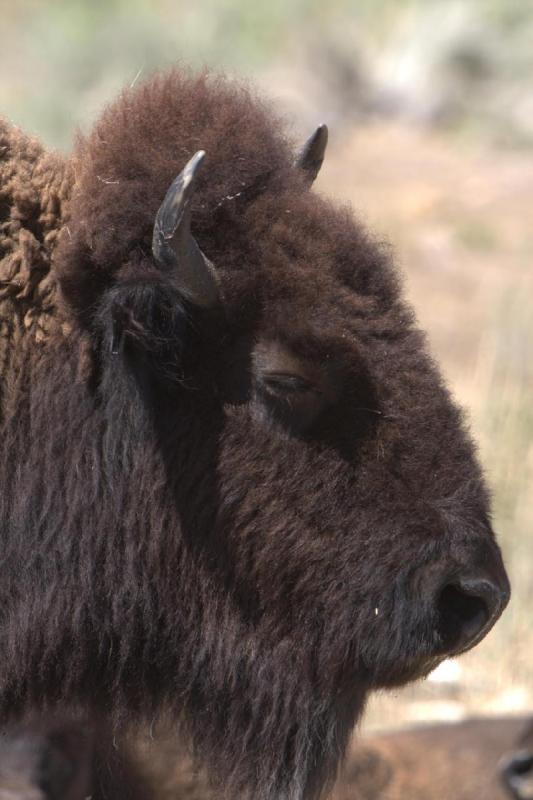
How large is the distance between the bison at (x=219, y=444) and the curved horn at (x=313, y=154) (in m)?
0.19

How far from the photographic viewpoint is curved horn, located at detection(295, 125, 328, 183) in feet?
11.6

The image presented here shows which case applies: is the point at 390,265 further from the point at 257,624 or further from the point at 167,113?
the point at 257,624

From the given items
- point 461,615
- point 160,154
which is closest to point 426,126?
point 160,154

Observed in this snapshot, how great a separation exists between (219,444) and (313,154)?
36.4 inches

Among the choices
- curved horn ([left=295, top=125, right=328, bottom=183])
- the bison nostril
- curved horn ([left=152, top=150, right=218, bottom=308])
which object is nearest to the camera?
curved horn ([left=152, top=150, right=218, bottom=308])

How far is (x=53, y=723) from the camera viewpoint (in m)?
3.59

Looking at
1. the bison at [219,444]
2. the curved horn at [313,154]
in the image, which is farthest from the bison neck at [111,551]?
the curved horn at [313,154]

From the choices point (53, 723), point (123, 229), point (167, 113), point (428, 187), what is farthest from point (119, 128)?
point (428, 187)

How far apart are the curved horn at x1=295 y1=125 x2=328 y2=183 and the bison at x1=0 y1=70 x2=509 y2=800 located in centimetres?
19

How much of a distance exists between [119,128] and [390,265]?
75 centimetres

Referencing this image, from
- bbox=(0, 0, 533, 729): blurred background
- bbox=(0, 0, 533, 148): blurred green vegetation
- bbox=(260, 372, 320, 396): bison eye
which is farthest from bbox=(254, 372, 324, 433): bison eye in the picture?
bbox=(0, 0, 533, 148): blurred green vegetation

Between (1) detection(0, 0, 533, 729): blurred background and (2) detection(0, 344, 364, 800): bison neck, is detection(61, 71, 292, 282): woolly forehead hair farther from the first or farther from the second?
(1) detection(0, 0, 533, 729): blurred background

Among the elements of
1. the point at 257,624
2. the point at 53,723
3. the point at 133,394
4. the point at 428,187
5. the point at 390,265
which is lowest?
the point at 53,723

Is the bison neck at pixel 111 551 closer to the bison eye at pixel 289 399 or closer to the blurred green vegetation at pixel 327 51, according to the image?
the bison eye at pixel 289 399
